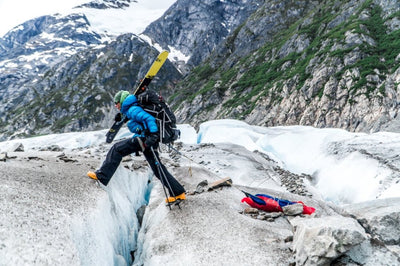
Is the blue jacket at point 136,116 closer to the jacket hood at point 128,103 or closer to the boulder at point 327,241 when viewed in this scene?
the jacket hood at point 128,103

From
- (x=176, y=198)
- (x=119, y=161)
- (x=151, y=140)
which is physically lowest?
(x=176, y=198)

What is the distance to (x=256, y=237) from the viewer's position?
21.3ft

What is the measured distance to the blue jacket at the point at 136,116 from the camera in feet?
24.9

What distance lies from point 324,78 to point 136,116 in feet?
221

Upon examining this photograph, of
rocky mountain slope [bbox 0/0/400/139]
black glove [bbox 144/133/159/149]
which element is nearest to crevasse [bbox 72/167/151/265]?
black glove [bbox 144/133/159/149]

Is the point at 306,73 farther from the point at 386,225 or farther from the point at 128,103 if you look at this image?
the point at 128,103

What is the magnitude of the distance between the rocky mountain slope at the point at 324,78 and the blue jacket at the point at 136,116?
3249cm

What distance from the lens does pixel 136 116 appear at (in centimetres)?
767

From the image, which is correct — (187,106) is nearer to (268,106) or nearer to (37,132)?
(268,106)

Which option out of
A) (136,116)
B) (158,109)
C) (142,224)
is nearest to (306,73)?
(158,109)

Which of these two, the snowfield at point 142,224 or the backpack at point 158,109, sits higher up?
the backpack at point 158,109

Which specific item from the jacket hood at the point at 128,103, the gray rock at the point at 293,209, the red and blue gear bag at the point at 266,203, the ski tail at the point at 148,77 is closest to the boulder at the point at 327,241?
the gray rock at the point at 293,209

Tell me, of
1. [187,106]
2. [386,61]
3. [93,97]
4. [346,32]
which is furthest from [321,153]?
[93,97]

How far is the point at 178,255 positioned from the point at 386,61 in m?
67.9
